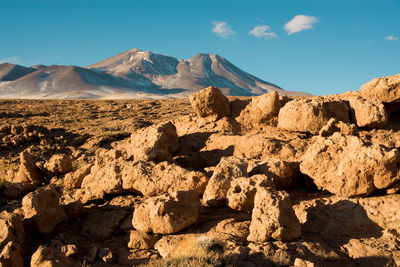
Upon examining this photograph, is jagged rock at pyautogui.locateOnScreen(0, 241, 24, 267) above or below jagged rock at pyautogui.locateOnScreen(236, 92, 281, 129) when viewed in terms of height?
below

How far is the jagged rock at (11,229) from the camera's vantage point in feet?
15.8

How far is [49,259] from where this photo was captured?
164 inches

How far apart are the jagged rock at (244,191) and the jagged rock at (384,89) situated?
155 inches

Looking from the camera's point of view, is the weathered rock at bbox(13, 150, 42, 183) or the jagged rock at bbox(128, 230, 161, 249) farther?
the weathered rock at bbox(13, 150, 42, 183)

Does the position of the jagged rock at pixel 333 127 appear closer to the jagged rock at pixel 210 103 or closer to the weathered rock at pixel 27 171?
the jagged rock at pixel 210 103

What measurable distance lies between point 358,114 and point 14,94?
107507 millimetres

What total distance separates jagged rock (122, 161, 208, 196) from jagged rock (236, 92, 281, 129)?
2860 mm

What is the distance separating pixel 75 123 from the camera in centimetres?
1955

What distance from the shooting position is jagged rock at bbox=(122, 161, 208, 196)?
6145mm

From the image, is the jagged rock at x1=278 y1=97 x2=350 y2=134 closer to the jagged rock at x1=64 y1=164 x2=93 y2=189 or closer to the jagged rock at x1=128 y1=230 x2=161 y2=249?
the jagged rock at x1=128 y1=230 x2=161 y2=249

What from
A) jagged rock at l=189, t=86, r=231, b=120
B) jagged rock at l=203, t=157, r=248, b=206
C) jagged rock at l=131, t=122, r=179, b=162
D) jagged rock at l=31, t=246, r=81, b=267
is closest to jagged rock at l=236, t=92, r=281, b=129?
jagged rock at l=189, t=86, r=231, b=120

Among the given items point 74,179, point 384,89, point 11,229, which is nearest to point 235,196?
point 11,229

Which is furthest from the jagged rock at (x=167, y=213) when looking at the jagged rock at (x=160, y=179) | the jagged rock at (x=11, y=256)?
the jagged rock at (x=11, y=256)

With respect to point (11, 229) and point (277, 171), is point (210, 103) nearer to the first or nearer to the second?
point (277, 171)
